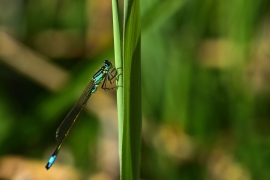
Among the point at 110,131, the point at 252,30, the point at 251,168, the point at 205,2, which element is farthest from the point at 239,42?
the point at 110,131

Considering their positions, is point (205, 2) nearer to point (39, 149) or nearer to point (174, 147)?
point (174, 147)

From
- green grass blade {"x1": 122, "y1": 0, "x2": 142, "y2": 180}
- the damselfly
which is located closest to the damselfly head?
the damselfly

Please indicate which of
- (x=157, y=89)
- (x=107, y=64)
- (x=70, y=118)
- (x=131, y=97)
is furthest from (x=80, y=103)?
(x=131, y=97)

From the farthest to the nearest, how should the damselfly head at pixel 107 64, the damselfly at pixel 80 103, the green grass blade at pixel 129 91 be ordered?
the damselfly head at pixel 107 64
the damselfly at pixel 80 103
the green grass blade at pixel 129 91

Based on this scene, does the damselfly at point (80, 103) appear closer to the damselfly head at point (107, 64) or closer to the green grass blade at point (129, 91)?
the damselfly head at point (107, 64)

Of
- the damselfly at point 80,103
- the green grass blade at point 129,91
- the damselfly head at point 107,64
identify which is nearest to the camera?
the green grass blade at point 129,91

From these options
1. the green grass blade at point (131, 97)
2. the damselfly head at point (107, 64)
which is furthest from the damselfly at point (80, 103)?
the green grass blade at point (131, 97)

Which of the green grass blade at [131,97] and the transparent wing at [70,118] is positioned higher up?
the green grass blade at [131,97]

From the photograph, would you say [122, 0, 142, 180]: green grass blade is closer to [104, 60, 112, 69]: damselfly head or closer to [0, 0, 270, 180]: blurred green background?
[0, 0, 270, 180]: blurred green background
